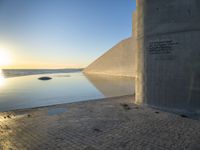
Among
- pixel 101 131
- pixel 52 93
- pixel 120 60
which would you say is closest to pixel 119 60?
pixel 120 60

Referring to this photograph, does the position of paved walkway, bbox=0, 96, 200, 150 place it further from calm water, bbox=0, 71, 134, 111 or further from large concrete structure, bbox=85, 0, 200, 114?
calm water, bbox=0, 71, 134, 111

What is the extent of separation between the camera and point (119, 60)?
152 ft


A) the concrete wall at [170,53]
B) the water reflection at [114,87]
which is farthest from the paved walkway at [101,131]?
the water reflection at [114,87]

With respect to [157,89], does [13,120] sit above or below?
below

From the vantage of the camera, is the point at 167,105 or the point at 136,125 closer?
the point at 136,125

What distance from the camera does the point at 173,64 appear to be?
7.16 meters

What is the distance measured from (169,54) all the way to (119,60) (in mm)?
39157

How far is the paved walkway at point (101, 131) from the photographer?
14.3 feet

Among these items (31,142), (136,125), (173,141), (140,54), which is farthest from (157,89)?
(31,142)

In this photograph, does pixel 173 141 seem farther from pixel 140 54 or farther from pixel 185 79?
pixel 140 54

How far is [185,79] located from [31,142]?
5.36 m

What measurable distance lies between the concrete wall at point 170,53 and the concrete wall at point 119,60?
33.0 meters

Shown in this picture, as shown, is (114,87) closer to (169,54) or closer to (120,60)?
(169,54)

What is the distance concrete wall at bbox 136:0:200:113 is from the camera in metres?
6.61
